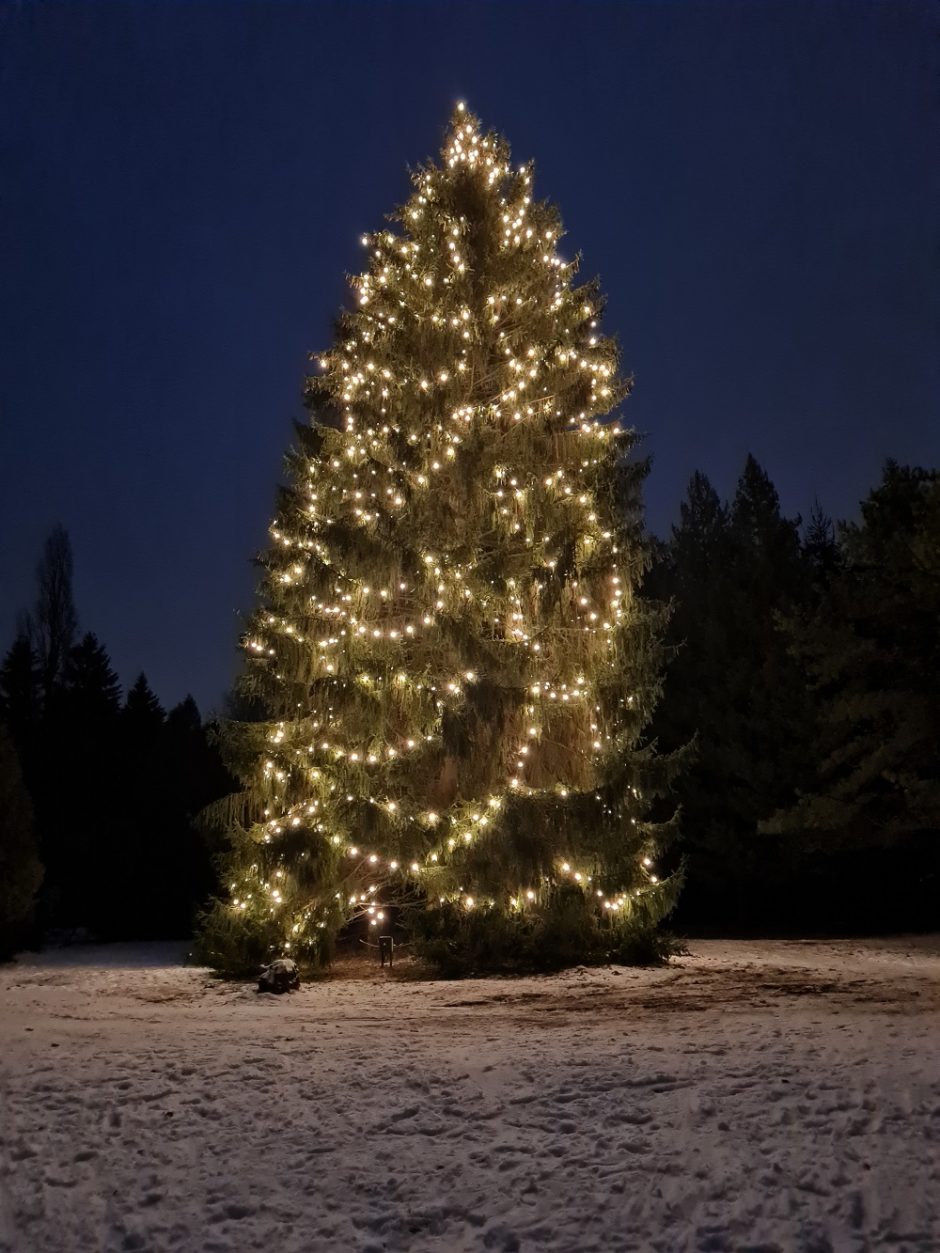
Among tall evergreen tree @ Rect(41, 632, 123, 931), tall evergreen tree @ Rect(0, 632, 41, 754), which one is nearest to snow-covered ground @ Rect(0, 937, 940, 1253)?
tall evergreen tree @ Rect(41, 632, 123, 931)

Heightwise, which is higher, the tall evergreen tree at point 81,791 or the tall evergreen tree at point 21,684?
the tall evergreen tree at point 21,684

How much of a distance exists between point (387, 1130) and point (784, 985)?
5.85 metres

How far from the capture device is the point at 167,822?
22.7 metres

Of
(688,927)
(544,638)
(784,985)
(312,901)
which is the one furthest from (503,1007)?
(688,927)

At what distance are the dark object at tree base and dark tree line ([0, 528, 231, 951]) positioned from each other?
4412 millimetres

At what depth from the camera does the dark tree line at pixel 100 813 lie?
15.4 metres

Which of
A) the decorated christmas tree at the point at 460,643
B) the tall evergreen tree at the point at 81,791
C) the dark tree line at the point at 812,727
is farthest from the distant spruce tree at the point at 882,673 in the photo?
the tall evergreen tree at the point at 81,791

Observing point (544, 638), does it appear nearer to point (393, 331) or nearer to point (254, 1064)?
point (393, 331)

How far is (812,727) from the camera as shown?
19469mm

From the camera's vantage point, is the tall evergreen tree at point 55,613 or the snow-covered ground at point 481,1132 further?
the tall evergreen tree at point 55,613

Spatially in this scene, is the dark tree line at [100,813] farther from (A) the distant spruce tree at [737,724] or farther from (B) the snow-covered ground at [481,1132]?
(A) the distant spruce tree at [737,724]

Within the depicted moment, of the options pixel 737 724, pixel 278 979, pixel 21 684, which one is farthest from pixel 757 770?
pixel 21 684

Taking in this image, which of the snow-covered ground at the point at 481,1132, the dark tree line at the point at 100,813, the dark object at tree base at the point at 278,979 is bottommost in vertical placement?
the snow-covered ground at the point at 481,1132

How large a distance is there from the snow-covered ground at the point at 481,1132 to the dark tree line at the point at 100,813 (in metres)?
7.94
